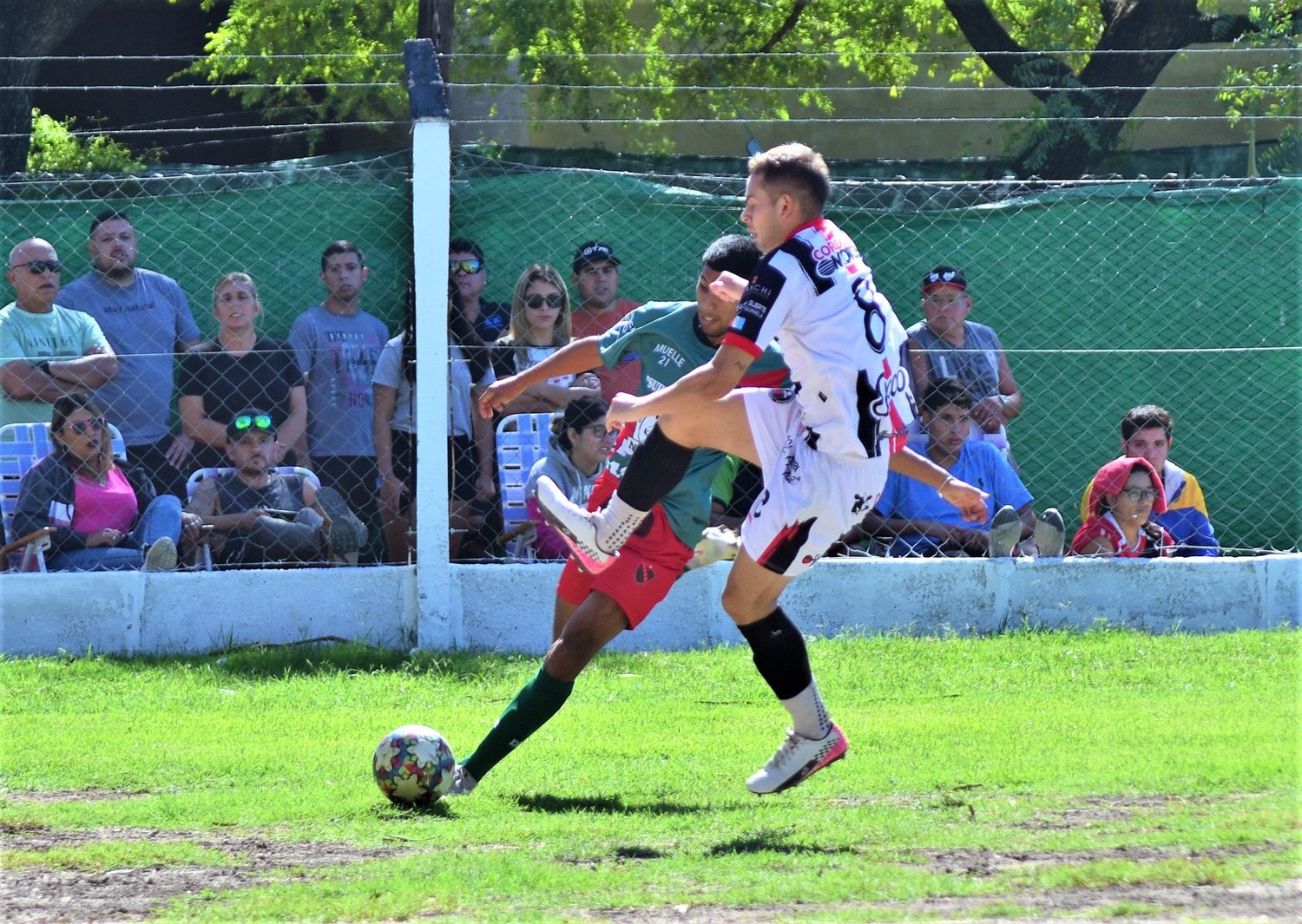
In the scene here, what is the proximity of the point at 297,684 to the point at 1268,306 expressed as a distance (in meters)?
6.29

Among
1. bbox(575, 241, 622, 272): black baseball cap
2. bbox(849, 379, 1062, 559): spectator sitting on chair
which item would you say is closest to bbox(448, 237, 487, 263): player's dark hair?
bbox(575, 241, 622, 272): black baseball cap

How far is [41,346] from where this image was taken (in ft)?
27.9

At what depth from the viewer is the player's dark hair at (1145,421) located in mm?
8969

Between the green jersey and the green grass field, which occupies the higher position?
the green jersey

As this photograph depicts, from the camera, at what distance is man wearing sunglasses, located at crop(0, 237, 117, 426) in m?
8.38

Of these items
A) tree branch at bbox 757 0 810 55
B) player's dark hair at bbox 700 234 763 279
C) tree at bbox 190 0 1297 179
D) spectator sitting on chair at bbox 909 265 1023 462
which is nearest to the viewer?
player's dark hair at bbox 700 234 763 279

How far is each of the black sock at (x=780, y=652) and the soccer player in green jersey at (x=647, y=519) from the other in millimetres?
466

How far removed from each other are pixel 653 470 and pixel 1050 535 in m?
3.68

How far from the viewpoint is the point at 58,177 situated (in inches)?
351

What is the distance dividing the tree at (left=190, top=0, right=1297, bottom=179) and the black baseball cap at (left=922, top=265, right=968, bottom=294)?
3243 mm

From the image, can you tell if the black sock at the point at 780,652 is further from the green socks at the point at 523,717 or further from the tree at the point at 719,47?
the tree at the point at 719,47

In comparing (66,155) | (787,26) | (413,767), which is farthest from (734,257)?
(787,26)

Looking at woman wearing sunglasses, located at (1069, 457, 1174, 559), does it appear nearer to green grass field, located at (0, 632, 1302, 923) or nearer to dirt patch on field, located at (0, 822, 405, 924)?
green grass field, located at (0, 632, 1302, 923)

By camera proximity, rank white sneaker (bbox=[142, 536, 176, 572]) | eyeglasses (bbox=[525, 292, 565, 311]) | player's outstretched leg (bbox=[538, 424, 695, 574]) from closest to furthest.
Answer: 1. player's outstretched leg (bbox=[538, 424, 695, 574])
2. white sneaker (bbox=[142, 536, 176, 572])
3. eyeglasses (bbox=[525, 292, 565, 311])
